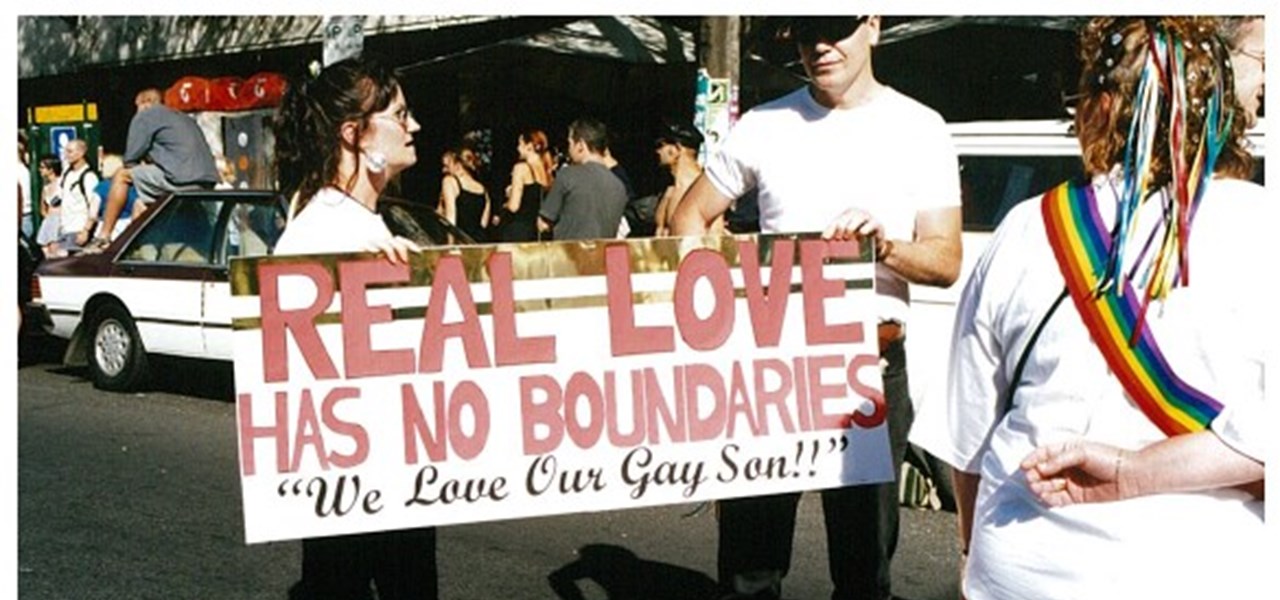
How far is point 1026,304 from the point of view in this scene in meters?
2.33

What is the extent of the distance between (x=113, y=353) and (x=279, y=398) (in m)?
7.26

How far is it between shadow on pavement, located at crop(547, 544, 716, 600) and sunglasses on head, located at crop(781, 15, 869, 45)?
7.31 feet

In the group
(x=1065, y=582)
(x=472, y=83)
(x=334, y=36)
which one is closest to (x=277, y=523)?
(x=1065, y=582)

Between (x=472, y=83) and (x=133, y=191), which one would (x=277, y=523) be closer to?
(x=133, y=191)

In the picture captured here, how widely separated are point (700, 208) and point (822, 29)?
0.58m

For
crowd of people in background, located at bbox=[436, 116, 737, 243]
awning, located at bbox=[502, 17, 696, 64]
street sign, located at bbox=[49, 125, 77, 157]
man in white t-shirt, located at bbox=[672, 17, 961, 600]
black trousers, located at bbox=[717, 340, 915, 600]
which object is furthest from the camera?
street sign, located at bbox=[49, 125, 77, 157]

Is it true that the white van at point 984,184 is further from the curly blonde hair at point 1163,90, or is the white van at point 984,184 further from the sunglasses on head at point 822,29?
the curly blonde hair at point 1163,90

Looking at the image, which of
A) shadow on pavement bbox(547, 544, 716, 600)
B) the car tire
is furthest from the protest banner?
the car tire

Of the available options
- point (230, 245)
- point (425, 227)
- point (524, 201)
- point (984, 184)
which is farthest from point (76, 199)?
point (984, 184)

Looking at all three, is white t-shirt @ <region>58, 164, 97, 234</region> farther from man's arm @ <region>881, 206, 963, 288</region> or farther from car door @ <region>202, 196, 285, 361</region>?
man's arm @ <region>881, 206, 963, 288</region>

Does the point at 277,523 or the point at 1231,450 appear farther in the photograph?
the point at 277,523

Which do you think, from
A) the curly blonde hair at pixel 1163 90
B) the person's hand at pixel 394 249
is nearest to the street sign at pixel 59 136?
the person's hand at pixel 394 249

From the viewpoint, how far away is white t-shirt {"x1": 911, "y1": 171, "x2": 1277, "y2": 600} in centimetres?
223

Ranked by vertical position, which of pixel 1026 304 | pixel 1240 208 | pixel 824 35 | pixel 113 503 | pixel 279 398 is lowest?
pixel 113 503
